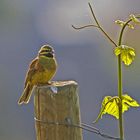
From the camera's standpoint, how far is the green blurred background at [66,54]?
6.27 meters

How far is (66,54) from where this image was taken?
7.71 meters

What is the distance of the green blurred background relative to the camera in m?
6.27

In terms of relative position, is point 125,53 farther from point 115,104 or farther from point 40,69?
point 40,69

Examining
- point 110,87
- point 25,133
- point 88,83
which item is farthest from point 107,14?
point 25,133

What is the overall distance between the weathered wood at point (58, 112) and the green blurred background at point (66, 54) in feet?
12.1

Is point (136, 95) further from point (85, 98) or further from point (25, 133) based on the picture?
point (25, 133)

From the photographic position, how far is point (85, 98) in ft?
22.4

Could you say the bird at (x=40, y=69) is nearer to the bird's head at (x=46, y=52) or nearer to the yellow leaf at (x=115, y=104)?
the bird's head at (x=46, y=52)

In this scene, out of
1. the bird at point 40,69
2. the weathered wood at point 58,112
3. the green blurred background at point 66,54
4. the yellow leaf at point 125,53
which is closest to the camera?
the yellow leaf at point 125,53

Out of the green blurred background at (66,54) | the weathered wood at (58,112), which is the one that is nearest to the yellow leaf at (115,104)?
the weathered wood at (58,112)

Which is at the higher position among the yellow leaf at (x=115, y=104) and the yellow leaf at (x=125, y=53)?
the yellow leaf at (x=125, y=53)

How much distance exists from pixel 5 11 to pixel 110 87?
10.8ft

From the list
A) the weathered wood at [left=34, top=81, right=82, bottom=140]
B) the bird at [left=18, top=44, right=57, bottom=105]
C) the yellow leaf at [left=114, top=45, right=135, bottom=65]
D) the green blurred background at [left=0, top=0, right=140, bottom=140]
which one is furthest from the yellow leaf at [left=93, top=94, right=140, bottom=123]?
the green blurred background at [left=0, top=0, right=140, bottom=140]

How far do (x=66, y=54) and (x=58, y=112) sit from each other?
20.4 ft
